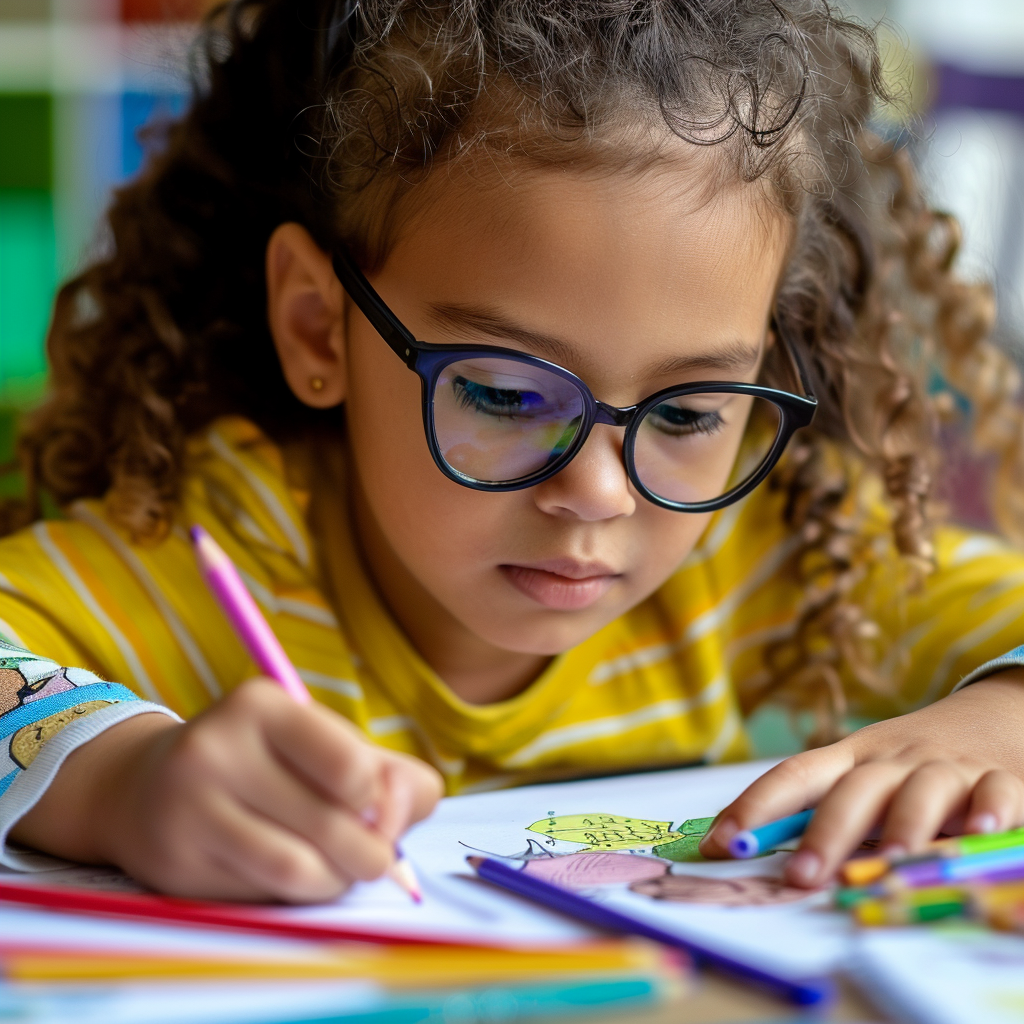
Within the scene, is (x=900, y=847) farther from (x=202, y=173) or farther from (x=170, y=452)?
(x=202, y=173)

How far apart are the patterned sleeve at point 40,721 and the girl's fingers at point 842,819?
0.91 ft

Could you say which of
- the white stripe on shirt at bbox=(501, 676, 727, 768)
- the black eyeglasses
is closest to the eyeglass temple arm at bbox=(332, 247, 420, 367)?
the black eyeglasses

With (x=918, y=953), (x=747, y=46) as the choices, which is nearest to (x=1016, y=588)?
(x=747, y=46)

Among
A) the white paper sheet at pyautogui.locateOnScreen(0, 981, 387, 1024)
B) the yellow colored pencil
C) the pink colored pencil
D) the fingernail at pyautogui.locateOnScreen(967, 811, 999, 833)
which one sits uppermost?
the pink colored pencil

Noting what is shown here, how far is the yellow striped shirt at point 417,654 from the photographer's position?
0.78m

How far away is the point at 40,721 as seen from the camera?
55cm

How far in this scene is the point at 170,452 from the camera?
845mm

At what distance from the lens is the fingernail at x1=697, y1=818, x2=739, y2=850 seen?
516 mm

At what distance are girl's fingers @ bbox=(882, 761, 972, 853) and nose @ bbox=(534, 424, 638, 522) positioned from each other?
21 cm

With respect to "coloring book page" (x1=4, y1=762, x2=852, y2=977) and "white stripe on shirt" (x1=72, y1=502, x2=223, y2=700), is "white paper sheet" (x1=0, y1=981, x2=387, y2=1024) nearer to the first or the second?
"coloring book page" (x1=4, y1=762, x2=852, y2=977)

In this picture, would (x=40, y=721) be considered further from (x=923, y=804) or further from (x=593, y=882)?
(x=923, y=804)

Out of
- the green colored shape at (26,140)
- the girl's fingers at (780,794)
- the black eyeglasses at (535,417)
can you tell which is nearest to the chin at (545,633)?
the black eyeglasses at (535,417)

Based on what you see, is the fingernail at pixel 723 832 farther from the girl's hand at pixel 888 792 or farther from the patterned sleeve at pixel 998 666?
the patterned sleeve at pixel 998 666

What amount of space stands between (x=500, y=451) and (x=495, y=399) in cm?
3
